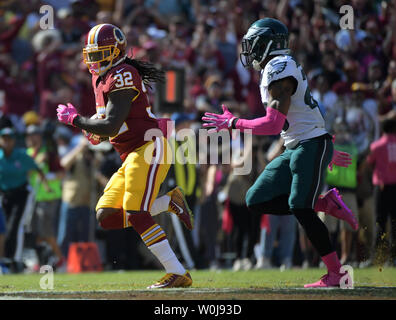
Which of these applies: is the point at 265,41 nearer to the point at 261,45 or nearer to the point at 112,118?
the point at 261,45

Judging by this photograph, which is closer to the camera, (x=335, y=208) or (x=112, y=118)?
(x=112, y=118)

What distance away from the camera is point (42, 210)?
40.4 ft

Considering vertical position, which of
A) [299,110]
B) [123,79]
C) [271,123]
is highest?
[123,79]

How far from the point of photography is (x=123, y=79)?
674cm

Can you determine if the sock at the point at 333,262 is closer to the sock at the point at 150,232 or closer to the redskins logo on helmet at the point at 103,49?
the sock at the point at 150,232

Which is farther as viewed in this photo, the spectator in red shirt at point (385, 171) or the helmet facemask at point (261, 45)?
the spectator in red shirt at point (385, 171)

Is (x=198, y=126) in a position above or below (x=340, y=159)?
above

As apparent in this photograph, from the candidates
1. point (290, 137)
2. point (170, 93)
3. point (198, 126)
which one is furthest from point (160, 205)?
point (198, 126)

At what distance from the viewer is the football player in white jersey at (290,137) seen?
6.51 m

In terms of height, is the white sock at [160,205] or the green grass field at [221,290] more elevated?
the white sock at [160,205]

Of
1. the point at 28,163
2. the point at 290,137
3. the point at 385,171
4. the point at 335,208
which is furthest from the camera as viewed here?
the point at 28,163

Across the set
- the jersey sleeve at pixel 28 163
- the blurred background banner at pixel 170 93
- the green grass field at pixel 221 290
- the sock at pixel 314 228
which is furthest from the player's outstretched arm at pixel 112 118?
the jersey sleeve at pixel 28 163

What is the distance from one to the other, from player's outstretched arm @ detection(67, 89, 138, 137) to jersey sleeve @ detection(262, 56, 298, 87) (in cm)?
115

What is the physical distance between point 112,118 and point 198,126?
5.72 metres
